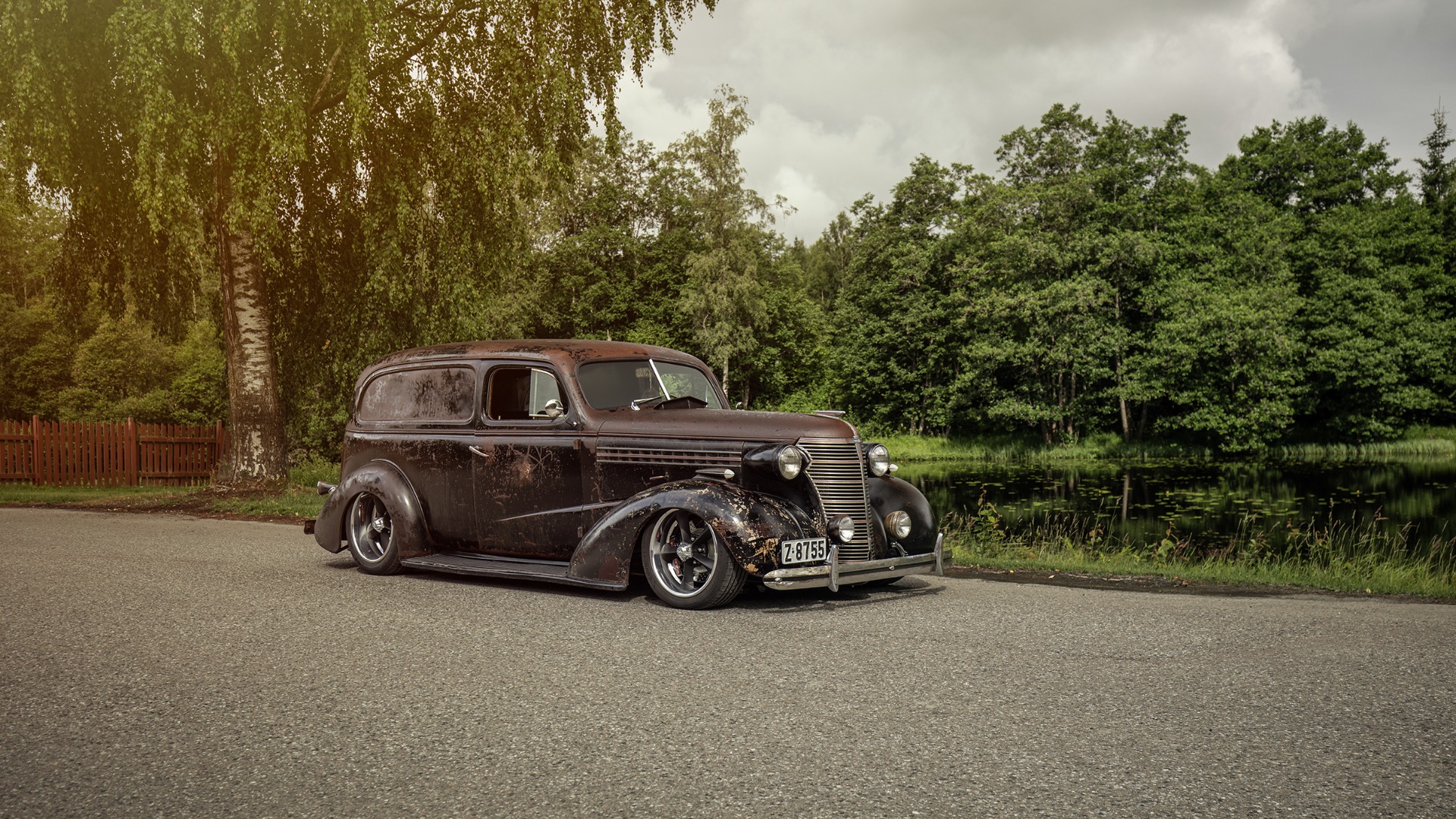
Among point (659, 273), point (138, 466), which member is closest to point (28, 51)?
point (138, 466)

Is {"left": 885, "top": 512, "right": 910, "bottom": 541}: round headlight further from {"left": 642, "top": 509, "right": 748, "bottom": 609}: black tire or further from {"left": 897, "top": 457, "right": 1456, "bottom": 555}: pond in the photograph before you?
{"left": 897, "top": 457, "right": 1456, "bottom": 555}: pond

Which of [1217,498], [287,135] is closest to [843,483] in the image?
[287,135]

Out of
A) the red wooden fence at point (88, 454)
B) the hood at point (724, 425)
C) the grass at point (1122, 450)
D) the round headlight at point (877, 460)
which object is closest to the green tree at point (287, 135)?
the red wooden fence at point (88, 454)

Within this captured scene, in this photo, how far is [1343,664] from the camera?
532 cm

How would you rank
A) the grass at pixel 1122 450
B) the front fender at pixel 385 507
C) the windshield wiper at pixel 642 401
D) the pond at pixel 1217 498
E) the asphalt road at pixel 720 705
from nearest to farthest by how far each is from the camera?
the asphalt road at pixel 720 705
the windshield wiper at pixel 642 401
the front fender at pixel 385 507
the pond at pixel 1217 498
the grass at pixel 1122 450

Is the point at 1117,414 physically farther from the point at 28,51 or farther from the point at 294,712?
the point at 294,712

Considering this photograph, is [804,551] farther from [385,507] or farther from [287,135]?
[287,135]

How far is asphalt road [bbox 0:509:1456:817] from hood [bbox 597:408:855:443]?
1217 millimetres

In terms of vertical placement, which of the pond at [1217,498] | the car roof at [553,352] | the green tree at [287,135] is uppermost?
the green tree at [287,135]

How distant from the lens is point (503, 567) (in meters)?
7.82

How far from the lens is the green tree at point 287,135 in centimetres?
1359

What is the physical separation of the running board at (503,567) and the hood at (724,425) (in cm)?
111

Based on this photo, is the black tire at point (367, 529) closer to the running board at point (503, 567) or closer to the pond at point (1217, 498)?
the running board at point (503, 567)

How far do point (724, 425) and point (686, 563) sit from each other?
1026mm
